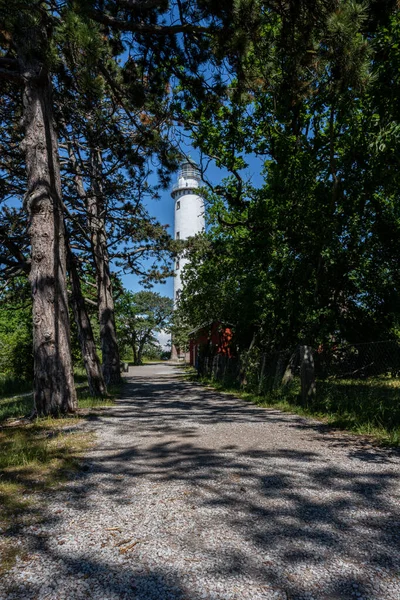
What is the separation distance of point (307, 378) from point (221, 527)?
5.25 meters

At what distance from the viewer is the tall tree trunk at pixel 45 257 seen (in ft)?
20.0

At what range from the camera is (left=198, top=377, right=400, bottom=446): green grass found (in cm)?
516

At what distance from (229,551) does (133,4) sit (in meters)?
6.03

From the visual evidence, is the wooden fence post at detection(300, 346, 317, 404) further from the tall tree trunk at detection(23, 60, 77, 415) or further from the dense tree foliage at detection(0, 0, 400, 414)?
the tall tree trunk at detection(23, 60, 77, 415)

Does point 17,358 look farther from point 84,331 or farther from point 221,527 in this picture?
point 221,527

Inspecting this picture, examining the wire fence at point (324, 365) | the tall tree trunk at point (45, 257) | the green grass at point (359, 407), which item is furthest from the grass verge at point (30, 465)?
the wire fence at point (324, 365)

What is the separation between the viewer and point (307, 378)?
7336mm

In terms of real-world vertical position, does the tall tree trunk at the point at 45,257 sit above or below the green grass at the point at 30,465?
above

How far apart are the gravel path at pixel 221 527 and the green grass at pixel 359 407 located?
0.76m

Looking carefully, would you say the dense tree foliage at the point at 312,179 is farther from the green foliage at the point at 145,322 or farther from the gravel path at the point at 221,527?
the green foliage at the point at 145,322

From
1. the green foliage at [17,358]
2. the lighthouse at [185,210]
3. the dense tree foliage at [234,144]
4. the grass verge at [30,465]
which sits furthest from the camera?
the lighthouse at [185,210]

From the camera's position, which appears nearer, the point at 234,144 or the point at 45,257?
the point at 45,257

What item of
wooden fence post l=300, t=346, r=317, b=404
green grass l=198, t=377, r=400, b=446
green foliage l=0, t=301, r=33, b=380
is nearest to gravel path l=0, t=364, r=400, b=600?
green grass l=198, t=377, r=400, b=446

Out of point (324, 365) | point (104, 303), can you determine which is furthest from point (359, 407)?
point (104, 303)
